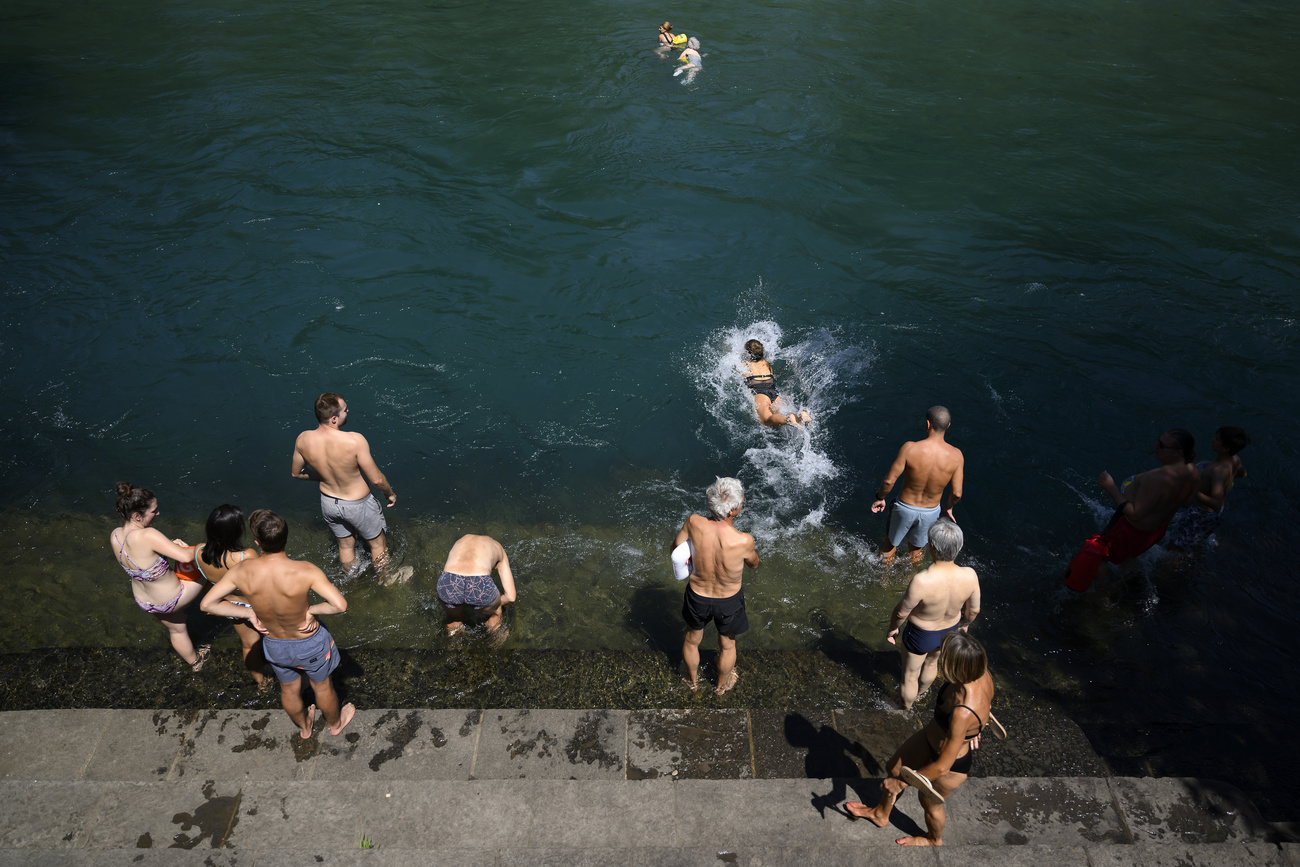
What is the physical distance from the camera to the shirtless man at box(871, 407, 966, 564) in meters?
6.56

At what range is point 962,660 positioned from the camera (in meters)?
3.90

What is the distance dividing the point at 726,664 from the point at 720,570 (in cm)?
87

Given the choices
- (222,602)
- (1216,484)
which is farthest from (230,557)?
(1216,484)

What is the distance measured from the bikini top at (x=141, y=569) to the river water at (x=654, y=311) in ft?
5.27

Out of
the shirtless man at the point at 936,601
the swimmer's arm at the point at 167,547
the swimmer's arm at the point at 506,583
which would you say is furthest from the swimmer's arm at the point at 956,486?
the swimmer's arm at the point at 167,547

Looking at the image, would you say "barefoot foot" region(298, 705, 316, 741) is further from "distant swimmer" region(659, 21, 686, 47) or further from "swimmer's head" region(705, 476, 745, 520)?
"distant swimmer" region(659, 21, 686, 47)

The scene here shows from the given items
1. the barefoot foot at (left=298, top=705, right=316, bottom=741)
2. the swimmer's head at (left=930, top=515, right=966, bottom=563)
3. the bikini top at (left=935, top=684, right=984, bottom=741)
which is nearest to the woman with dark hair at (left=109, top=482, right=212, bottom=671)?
the barefoot foot at (left=298, top=705, right=316, bottom=741)

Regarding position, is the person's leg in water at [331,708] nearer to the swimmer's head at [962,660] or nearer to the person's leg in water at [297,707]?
the person's leg in water at [297,707]

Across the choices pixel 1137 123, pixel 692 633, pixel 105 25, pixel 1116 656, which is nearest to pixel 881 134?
pixel 1137 123

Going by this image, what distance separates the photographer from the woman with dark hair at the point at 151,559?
5.41 meters

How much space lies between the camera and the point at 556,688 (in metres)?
5.83

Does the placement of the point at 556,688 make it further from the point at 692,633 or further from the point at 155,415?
the point at 155,415

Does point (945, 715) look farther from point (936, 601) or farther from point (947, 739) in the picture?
point (936, 601)

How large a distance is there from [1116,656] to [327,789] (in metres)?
6.43
